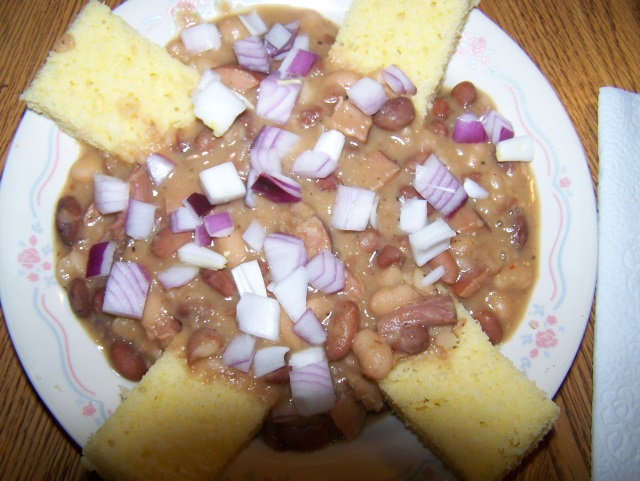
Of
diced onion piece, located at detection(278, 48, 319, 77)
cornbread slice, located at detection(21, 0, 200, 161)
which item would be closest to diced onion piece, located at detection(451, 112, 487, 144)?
diced onion piece, located at detection(278, 48, 319, 77)

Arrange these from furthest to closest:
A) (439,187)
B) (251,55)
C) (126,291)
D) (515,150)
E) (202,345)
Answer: (251,55) < (515,150) < (439,187) < (126,291) < (202,345)

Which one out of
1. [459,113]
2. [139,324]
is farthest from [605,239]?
[139,324]

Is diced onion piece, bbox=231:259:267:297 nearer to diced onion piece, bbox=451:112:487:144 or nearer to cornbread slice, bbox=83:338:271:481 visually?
cornbread slice, bbox=83:338:271:481

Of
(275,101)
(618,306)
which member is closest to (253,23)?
(275,101)

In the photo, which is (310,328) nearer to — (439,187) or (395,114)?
(439,187)

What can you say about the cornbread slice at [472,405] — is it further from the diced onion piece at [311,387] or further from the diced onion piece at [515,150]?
the diced onion piece at [515,150]

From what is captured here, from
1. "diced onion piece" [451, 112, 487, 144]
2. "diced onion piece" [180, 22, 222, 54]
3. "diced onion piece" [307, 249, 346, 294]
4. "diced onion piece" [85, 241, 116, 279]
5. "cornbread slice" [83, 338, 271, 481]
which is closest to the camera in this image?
"cornbread slice" [83, 338, 271, 481]
